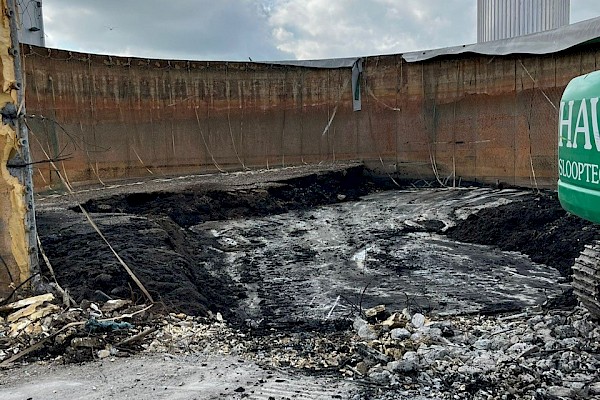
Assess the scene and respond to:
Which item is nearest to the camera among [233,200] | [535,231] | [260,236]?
[535,231]

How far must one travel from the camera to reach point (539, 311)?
15.8ft

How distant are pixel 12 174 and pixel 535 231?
23.4ft

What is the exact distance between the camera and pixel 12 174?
4914 millimetres

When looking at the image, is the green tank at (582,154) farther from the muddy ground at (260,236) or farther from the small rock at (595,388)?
the muddy ground at (260,236)

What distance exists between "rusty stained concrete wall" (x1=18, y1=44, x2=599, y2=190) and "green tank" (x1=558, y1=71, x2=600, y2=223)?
28.6 ft

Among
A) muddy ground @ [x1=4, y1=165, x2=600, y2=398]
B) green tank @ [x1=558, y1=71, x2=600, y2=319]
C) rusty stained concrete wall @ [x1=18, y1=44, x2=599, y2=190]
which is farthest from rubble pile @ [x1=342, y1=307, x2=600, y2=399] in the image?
rusty stained concrete wall @ [x1=18, y1=44, x2=599, y2=190]

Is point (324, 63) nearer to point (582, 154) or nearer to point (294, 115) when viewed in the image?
point (294, 115)

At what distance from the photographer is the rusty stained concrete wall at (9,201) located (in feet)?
15.7

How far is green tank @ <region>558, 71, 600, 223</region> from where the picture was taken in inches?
124

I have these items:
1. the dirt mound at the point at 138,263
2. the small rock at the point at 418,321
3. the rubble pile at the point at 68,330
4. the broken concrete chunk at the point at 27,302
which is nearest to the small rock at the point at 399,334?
the small rock at the point at 418,321

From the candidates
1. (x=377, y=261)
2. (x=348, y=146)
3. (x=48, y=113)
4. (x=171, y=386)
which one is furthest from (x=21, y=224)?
(x=348, y=146)

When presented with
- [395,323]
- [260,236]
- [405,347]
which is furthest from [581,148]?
[260,236]

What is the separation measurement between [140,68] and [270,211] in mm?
5995

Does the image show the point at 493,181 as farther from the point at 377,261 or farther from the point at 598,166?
the point at 598,166
